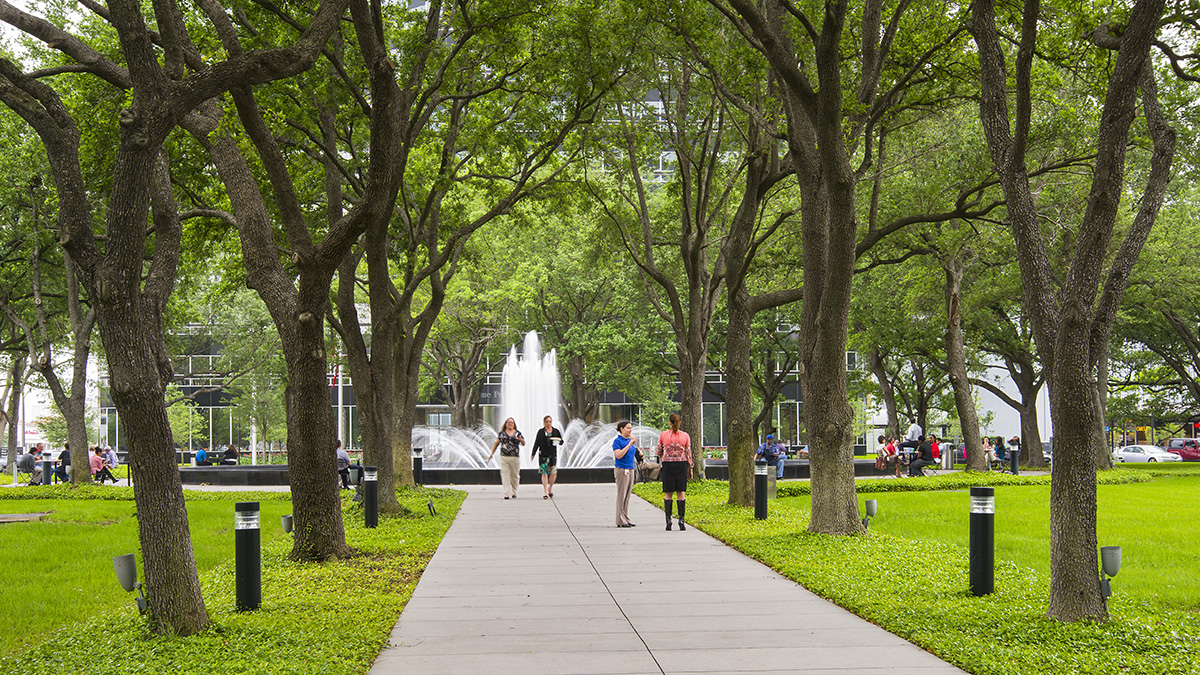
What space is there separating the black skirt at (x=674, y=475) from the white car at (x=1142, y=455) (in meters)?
51.9

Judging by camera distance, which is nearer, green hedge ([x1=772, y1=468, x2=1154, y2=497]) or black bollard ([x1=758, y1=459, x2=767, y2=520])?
black bollard ([x1=758, y1=459, x2=767, y2=520])

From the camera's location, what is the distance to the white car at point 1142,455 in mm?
59594

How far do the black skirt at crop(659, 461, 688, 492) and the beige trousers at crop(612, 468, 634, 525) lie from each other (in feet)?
2.37

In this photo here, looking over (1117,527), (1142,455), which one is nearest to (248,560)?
(1117,527)

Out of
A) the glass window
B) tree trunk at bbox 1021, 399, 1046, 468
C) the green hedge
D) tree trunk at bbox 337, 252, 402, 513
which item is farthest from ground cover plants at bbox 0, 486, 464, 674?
the glass window

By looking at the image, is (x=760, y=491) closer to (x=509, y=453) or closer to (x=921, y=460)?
(x=509, y=453)

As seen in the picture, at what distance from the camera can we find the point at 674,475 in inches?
607

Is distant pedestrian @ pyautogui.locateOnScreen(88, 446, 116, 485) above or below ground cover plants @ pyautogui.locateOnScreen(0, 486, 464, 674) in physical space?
below

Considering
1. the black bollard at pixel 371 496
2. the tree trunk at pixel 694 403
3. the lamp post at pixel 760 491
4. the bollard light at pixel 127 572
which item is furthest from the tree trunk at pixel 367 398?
the bollard light at pixel 127 572

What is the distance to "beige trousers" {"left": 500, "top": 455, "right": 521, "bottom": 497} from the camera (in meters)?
22.4

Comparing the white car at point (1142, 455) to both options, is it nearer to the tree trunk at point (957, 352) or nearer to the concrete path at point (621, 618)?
Answer: the tree trunk at point (957, 352)

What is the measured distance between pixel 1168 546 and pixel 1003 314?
2467 centimetres

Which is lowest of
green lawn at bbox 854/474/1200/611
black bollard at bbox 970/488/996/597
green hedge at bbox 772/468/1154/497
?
green hedge at bbox 772/468/1154/497

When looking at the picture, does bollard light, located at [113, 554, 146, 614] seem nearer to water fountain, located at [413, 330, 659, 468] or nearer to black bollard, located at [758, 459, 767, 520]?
black bollard, located at [758, 459, 767, 520]
